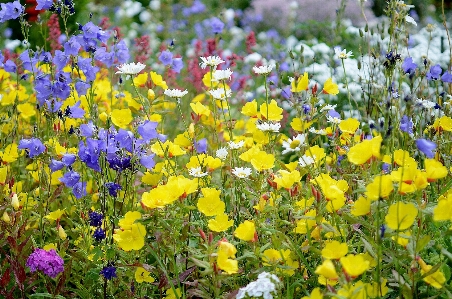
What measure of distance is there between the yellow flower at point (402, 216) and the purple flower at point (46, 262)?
108 cm

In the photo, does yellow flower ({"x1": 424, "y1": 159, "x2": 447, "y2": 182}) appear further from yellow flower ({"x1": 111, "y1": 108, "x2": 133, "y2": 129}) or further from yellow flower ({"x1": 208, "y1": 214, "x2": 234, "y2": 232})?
yellow flower ({"x1": 111, "y1": 108, "x2": 133, "y2": 129})

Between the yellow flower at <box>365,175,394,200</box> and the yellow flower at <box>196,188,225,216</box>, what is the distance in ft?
1.64

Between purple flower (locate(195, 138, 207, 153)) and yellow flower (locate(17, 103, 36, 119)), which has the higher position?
yellow flower (locate(17, 103, 36, 119))

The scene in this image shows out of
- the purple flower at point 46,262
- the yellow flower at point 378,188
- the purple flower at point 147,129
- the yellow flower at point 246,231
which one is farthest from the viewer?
the purple flower at point 147,129

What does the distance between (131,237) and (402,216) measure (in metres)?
0.81

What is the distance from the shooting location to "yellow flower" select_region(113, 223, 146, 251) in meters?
1.90

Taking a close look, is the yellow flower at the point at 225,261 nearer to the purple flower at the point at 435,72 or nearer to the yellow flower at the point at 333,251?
the yellow flower at the point at 333,251

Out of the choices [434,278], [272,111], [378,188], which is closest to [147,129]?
[272,111]

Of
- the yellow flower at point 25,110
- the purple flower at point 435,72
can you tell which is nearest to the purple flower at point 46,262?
the yellow flower at point 25,110

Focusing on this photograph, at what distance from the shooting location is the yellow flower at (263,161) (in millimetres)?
2061

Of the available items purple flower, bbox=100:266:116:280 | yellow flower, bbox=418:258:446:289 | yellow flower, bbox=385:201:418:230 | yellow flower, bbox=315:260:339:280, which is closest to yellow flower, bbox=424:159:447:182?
yellow flower, bbox=385:201:418:230

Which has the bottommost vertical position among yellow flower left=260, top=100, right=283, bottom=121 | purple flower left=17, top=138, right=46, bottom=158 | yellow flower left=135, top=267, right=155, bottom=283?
yellow flower left=135, top=267, right=155, bottom=283

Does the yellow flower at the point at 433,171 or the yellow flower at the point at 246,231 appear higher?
the yellow flower at the point at 433,171

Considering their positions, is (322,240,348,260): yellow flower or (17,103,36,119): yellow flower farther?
(17,103,36,119): yellow flower
